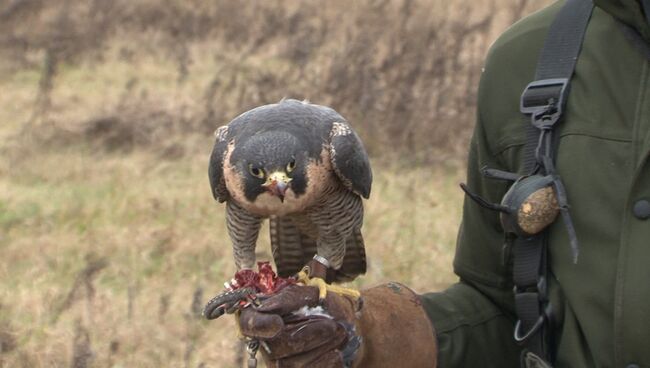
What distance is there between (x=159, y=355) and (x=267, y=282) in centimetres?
305

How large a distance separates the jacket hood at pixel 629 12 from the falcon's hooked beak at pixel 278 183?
2.69 ft

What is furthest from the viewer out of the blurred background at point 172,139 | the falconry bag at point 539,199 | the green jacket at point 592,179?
the blurred background at point 172,139

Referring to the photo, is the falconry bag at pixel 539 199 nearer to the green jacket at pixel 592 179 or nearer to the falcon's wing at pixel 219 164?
the green jacket at pixel 592 179

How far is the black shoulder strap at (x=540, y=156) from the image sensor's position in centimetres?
208

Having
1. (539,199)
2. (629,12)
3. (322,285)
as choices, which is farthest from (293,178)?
(629,12)

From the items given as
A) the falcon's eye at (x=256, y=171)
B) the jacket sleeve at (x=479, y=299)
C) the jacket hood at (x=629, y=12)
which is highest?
the jacket hood at (x=629, y=12)

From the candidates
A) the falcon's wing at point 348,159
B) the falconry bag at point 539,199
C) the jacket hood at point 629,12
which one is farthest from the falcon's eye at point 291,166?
the jacket hood at point 629,12

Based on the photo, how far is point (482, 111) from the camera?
7.64 feet

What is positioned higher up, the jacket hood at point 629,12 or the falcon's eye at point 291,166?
the jacket hood at point 629,12

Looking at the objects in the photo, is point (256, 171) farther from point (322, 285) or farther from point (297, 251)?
point (297, 251)

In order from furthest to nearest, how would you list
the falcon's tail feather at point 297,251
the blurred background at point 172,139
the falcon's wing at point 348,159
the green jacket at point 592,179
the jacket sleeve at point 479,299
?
the blurred background at point 172,139 < the falcon's tail feather at point 297,251 < the jacket sleeve at point 479,299 < the falcon's wing at point 348,159 < the green jacket at point 592,179

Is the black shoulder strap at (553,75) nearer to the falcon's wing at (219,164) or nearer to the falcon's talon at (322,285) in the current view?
the falcon's talon at (322,285)

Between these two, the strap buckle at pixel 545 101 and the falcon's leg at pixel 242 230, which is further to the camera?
the falcon's leg at pixel 242 230

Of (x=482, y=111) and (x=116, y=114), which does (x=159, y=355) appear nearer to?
(x=482, y=111)
